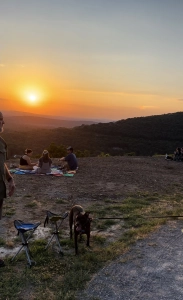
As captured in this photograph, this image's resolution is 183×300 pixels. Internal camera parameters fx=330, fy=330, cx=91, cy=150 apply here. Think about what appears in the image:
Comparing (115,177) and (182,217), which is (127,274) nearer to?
(182,217)

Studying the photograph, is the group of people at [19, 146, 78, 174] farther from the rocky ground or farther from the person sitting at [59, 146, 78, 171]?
the rocky ground

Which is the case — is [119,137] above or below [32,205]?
above

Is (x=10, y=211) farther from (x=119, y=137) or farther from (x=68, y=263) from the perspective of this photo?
(x=119, y=137)

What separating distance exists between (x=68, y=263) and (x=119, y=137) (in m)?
35.2

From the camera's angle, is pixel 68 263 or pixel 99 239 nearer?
pixel 68 263

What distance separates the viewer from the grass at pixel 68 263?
3.95 m

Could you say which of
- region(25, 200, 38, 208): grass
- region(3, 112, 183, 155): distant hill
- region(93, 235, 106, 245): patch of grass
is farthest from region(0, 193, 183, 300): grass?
region(3, 112, 183, 155): distant hill

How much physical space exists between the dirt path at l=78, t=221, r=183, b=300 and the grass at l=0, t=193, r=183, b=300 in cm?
17

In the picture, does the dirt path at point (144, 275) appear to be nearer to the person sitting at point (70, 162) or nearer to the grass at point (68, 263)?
the grass at point (68, 263)

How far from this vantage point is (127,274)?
438cm

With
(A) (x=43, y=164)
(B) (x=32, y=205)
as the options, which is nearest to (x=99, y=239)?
(B) (x=32, y=205)

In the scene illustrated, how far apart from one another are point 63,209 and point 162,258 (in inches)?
125

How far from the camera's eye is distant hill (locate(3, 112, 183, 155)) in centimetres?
3185

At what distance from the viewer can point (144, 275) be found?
4.36m
